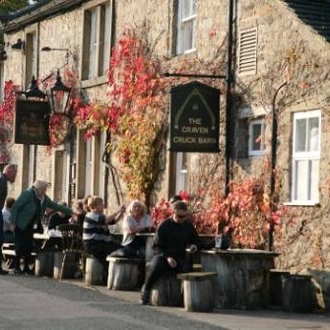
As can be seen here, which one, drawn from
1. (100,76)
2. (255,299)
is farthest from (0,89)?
(255,299)

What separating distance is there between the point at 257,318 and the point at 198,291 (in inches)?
36.4

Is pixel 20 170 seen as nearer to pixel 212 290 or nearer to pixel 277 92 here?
pixel 277 92

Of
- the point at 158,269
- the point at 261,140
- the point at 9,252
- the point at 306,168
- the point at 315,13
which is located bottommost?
the point at 9,252

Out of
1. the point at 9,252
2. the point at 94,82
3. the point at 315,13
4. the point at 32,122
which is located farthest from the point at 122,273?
the point at 32,122

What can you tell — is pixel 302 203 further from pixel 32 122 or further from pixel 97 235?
pixel 32 122

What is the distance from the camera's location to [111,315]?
1377cm

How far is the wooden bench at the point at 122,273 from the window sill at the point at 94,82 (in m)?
7.94

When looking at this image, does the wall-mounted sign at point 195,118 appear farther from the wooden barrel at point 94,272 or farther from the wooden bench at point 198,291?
the wooden bench at point 198,291

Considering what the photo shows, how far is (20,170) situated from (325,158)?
1592 centimetres

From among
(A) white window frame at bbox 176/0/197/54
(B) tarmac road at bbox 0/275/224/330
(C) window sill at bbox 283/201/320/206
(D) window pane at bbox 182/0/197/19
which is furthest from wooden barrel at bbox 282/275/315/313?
(D) window pane at bbox 182/0/197/19

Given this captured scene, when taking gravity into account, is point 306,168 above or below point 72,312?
above

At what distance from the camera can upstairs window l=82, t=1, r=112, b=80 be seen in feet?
82.1

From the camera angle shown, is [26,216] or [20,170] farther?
[20,170]

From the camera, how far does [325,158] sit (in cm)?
1582
